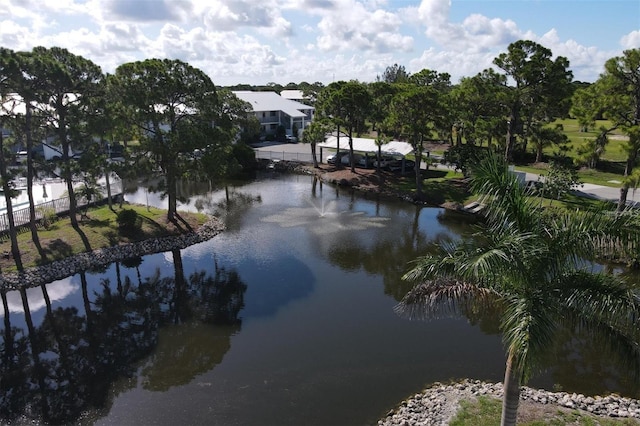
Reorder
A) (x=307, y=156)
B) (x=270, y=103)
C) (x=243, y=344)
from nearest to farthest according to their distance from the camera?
1. (x=243, y=344)
2. (x=307, y=156)
3. (x=270, y=103)

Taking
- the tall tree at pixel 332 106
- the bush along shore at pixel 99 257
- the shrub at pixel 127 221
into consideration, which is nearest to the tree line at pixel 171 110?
the bush along shore at pixel 99 257

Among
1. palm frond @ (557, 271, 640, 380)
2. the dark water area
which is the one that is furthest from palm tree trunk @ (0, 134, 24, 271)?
palm frond @ (557, 271, 640, 380)

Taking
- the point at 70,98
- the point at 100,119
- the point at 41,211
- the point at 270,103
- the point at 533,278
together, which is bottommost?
the point at 41,211

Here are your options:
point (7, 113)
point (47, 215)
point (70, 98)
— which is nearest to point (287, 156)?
point (47, 215)

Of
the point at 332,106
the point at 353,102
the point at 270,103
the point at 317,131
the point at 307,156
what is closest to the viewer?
the point at 353,102

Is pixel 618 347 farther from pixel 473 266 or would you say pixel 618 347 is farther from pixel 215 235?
pixel 215 235

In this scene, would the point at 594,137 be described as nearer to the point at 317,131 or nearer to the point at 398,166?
the point at 398,166
